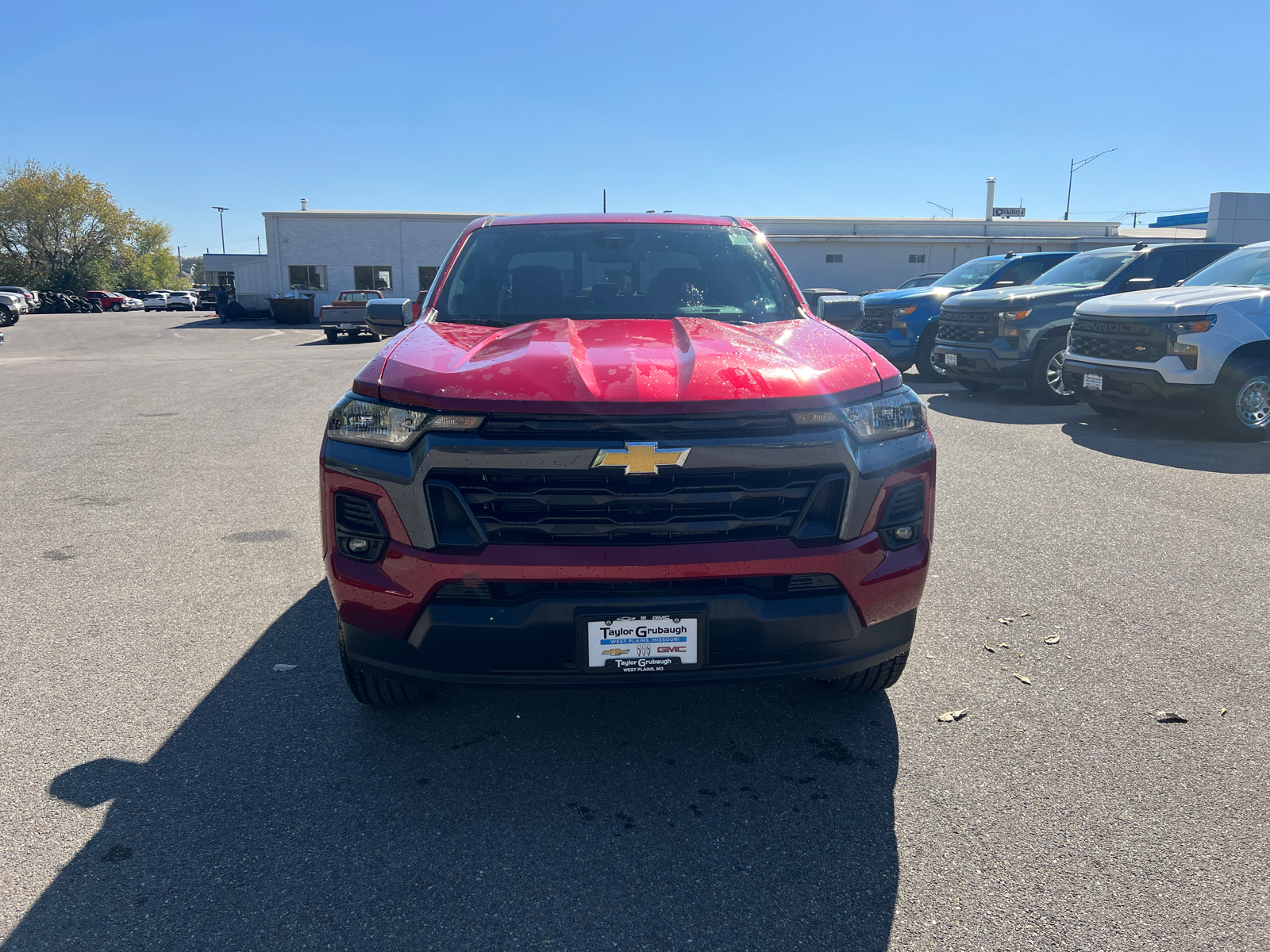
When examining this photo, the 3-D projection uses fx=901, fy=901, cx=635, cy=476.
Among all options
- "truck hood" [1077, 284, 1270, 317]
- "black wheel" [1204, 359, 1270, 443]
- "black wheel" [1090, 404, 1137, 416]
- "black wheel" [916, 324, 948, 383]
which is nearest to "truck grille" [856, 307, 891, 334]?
"black wheel" [916, 324, 948, 383]

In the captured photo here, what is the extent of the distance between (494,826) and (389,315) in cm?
263

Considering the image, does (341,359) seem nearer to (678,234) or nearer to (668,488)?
(678,234)

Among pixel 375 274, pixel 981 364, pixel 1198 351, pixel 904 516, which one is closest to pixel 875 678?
pixel 904 516

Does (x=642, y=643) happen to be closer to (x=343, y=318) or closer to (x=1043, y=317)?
(x=1043, y=317)

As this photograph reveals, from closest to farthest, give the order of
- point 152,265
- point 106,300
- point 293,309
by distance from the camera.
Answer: point 293,309, point 106,300, point 152,265

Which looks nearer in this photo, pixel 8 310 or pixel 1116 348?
pixel 1116 348

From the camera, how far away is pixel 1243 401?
27.6ft

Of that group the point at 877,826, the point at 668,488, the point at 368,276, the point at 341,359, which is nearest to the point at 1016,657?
the point at 877,826

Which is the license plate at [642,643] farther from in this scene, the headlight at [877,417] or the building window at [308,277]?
the building window at [308,277]

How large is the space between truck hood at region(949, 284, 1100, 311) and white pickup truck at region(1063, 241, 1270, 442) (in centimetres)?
189

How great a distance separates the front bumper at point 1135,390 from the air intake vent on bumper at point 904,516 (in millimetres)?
7166

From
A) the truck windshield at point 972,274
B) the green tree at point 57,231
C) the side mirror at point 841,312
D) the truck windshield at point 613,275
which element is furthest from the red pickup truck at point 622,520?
the green tree at point 57,231

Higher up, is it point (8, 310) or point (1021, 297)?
point (1021, 297)

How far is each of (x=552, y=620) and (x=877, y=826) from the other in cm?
111
